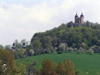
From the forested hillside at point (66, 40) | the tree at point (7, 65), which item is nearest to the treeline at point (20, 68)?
the tree at point (7, 65)

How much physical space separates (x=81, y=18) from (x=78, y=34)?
16837 mm

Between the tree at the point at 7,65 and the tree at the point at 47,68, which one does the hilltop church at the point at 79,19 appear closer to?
the tree at the point at 47,68

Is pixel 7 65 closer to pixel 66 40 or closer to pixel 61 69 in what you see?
pixel 61 69

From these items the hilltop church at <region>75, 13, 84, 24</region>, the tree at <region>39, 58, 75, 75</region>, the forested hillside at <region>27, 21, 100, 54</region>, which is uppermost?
the hilltop church at <region>75, 13, 84, 24</region>

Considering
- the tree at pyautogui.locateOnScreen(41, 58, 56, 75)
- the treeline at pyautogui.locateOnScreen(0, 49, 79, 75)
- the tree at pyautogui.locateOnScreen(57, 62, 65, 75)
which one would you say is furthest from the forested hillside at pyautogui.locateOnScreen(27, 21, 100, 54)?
the tree at pyautogui.locateOnScreen(57, 62, 65, 75)

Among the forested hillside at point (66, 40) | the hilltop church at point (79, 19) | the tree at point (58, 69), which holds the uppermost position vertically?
the hilltop church at point (79, 19)

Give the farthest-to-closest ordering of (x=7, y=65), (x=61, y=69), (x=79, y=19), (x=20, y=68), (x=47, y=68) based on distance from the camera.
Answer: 1. (x=79, y=19)
2. (x=20, y=68)
3. (x=47, y=68)
4. (x=61, y=69)
5. (x=7, y=65)

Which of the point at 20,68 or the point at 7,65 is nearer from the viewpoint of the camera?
the point at 7,65

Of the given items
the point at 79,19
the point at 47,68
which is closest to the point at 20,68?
the point at 47,68

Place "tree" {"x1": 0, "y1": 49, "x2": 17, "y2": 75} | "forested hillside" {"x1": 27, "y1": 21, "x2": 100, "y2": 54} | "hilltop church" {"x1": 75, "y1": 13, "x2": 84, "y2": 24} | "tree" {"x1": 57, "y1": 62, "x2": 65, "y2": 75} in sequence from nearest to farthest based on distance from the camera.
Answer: "tree" {"x1": 0, "y1": 49, "x2": 17, "y2": 75}, "tree" {"x1": 57, "y1": 62, "x2": 65, "y2": 75}, "forested hillside" {"x1": 27, "y1": 21, "x2": 100, "y2": 54}, "hilltop church" {"x1": 75, "y1": 13, "x2": 84, "y2": 24}

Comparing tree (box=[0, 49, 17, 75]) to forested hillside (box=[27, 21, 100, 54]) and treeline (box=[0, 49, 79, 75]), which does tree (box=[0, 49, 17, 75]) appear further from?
forested hillside (box=[27, 21, 100, 54])

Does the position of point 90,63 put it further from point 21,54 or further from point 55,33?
point 55,33

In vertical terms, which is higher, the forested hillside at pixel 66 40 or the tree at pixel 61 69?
the forested hillside at pixel 66 40

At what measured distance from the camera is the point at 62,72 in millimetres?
25703
